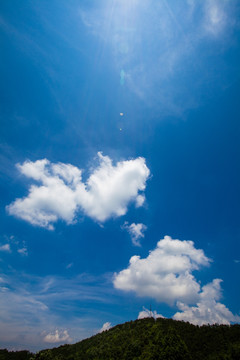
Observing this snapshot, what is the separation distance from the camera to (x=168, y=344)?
5262 cm

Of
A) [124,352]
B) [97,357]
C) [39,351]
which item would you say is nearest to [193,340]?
[124,352]

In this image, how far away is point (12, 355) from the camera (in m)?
84.4

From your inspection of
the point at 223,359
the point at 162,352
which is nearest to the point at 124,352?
the point at 162,352

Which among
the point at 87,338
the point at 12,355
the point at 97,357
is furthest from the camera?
the point at 87,338

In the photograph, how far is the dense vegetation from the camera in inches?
1935

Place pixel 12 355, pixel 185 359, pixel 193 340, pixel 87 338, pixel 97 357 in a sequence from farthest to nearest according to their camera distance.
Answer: pixel 87 338 < pixel 12 355 < pixel 97 357 < pixel 193 340 < pixel 185 359

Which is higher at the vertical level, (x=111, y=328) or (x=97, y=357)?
(x=111, y=328)

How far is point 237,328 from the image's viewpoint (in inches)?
2351

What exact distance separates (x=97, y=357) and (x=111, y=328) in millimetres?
30861

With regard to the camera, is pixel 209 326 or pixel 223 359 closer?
pixel 223 359

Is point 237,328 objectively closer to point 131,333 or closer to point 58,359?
point 131,333

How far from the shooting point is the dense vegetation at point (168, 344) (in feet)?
161

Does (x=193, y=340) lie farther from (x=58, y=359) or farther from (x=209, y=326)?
(x=58, y=359)

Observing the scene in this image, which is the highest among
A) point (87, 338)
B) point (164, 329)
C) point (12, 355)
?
point (164, 329)
